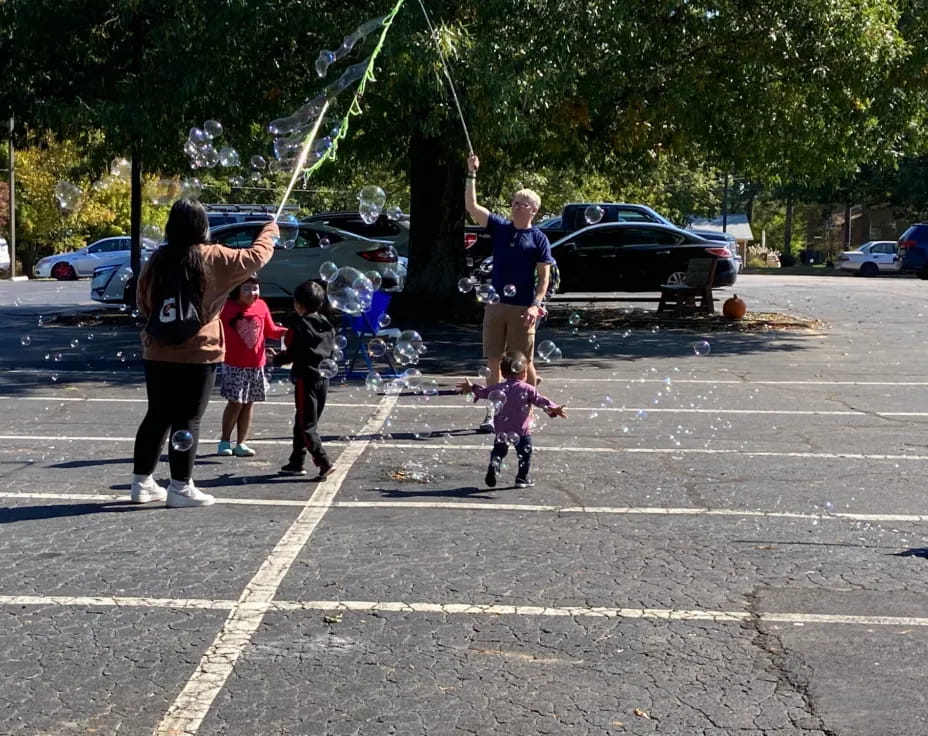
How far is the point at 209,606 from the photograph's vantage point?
5121 mm

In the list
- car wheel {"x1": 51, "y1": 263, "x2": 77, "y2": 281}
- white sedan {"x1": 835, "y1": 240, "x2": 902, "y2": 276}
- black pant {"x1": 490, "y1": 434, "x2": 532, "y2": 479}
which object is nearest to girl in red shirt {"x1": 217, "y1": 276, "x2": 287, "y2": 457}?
black pant {"x1": 490, "y1": 434, "x2": 532, "y2": 479}

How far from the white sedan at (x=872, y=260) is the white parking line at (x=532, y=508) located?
132 ft

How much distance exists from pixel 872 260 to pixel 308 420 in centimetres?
4144

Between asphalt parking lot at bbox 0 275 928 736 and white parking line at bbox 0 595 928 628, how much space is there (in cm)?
2

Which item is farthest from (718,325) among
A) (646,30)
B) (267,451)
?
(267,451)

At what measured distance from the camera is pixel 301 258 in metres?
20.6

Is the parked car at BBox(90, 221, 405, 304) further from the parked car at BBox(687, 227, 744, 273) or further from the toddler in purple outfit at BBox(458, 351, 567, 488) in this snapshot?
the toddler in purple outfit at BBox(458, 351, 567, 488)

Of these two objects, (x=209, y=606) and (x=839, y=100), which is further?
(x=839, y=100)

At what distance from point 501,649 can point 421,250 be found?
1497 cm

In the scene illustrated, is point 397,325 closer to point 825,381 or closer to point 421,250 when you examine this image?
point 421,250

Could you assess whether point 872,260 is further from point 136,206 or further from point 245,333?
point 245,333

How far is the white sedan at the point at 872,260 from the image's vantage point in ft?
149

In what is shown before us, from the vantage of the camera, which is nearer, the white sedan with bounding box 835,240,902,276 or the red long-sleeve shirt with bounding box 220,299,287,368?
the red long-sleeve shirt with bounding box 220,299,287,368

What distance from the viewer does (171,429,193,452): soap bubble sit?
6887mm
